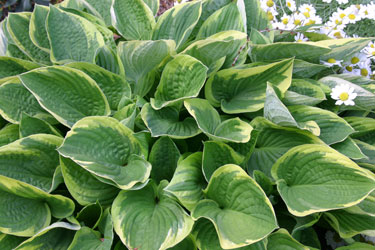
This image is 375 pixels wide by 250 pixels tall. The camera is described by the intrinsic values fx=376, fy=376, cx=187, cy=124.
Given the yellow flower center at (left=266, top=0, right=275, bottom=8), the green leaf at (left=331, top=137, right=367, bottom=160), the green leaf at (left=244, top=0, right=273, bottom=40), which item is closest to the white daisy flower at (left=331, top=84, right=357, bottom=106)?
the green leaf at (left=331, top=137, right=367, bottom=160)

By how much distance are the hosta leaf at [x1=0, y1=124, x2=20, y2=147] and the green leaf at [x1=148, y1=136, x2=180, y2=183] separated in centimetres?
46

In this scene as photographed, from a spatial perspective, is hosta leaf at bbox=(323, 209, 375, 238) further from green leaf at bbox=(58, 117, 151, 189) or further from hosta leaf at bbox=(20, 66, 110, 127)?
hosta leaf at bbox=(20, 66, 110, 127)

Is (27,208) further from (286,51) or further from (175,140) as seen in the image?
(286,51)

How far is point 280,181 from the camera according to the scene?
1.06 meters

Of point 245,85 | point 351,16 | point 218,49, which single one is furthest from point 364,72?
point 218,49

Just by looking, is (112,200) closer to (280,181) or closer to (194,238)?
(194,238)

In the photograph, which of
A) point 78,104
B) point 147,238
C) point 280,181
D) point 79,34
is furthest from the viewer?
point 79,34

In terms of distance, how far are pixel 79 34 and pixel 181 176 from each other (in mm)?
637

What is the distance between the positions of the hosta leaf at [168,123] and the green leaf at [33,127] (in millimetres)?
296

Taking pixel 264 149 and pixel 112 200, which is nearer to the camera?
pixel 112 200

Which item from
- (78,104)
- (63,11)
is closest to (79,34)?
(63,11)

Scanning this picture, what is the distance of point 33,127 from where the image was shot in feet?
3.79

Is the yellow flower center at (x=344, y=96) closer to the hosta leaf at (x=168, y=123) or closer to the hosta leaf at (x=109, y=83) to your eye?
the hosta leaf at (x=168, y=123)

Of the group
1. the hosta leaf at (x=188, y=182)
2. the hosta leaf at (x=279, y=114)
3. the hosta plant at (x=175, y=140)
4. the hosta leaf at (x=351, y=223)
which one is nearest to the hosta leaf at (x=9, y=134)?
the hosta plant at (x=175, y=140)
